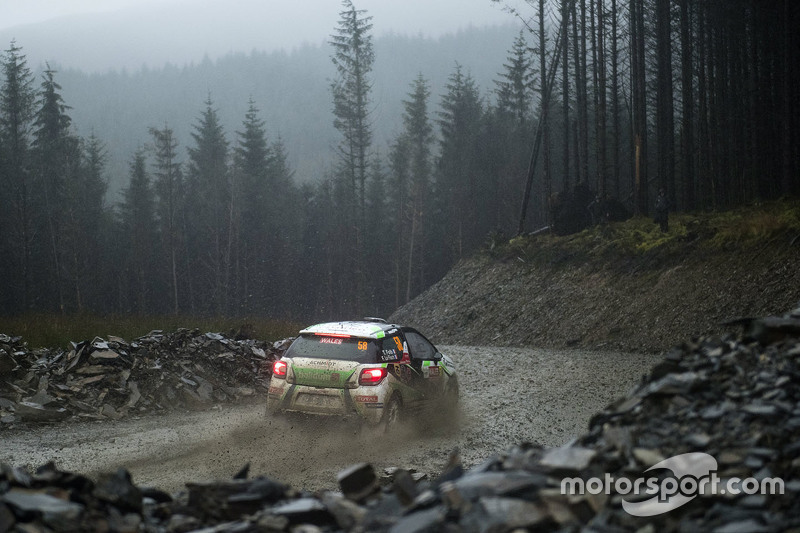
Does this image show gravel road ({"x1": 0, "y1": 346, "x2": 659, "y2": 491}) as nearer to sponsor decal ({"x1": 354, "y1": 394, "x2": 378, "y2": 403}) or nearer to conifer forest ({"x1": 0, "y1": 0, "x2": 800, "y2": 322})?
sponsor decal ({"x1": 354, "y1": 394, "x2": 378, "y2": 403})

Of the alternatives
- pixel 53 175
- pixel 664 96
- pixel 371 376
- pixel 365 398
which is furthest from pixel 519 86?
pixel 365 398

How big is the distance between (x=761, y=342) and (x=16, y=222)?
2185 inches

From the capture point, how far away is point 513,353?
2400 cm

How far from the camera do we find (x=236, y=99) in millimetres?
173375

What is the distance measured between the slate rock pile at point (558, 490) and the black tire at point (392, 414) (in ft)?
15.6

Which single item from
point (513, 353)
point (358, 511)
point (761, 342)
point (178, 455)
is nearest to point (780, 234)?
point (513, 353)

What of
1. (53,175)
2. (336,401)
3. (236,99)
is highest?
(236,99)

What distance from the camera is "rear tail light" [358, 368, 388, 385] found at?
10.0 metres

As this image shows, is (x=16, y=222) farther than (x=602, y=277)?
Yes

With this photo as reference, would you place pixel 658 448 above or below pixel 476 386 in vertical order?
above

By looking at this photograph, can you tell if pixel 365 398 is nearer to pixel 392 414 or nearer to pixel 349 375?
pixel 349 375

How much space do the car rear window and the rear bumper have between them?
499 mm

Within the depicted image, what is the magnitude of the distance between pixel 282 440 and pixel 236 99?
571 feet

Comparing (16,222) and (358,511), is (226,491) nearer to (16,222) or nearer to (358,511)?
(358,511)
